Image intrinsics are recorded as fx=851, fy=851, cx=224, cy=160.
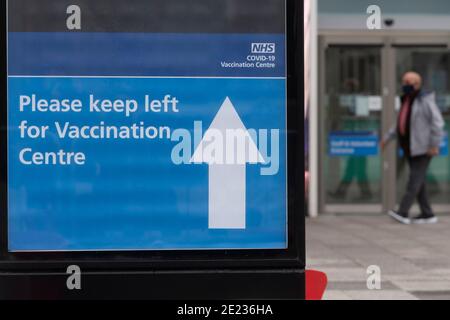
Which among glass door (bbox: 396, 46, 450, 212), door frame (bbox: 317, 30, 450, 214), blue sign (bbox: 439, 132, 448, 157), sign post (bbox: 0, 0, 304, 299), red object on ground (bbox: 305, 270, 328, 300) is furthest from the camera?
blue sign (bbox: 439, 132, 448, 157)

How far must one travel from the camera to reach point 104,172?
14.4 ft

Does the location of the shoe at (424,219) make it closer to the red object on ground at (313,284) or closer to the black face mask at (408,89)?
the black face mask at (408,89)

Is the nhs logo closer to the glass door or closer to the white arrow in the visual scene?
the white arrow

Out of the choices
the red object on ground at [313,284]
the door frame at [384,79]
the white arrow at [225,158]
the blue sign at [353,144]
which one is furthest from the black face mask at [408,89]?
the white arrow at [225,158]

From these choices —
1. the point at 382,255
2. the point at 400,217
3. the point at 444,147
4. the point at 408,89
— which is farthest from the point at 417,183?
the point at 382,255

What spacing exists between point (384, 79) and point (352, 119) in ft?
2.40

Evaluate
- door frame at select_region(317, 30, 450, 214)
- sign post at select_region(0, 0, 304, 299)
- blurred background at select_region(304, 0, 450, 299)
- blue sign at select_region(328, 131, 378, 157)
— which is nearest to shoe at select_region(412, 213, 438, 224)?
blurred background at select_region(304, 0, 450, 299)

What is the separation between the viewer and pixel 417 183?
11.1 m

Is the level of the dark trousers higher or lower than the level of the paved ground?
higher

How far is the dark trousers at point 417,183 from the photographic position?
11086 mm

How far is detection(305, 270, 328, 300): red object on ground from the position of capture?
15.2 ft

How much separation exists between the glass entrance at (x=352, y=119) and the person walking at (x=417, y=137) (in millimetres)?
930
